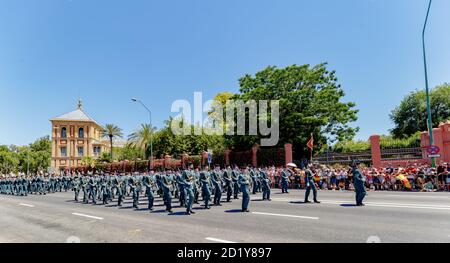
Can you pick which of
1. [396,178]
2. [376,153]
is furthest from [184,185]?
[376,153]

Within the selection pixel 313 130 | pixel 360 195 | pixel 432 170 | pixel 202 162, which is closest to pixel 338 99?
pixel 313 130

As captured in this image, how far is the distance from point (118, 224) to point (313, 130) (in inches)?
936

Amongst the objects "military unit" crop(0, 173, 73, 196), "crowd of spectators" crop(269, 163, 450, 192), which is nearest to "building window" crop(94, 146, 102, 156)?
"military unit" crop(0, 173, 73, 196)

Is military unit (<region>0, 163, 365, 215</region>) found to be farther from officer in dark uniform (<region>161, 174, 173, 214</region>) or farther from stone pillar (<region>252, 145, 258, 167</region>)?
stone pillar (<region>252, 145, 258, 167</region>)

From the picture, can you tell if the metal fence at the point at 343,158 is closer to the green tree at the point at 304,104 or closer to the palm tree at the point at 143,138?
the green tree at the point at 304,104

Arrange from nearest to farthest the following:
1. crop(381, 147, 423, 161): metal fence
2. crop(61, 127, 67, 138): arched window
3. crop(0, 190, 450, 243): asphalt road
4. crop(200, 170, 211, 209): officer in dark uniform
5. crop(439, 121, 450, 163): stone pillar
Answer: crop(0, 190, 450, 243): asphalt road < crop(200, 170, 211, 209): officer in dark uniform < crop(439, 121, 450, 163): stone pillar < crop(381, 147, 423, 161): metal fence < crop(61, 127, 67, 138): arched window

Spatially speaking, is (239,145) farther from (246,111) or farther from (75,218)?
(75,218)

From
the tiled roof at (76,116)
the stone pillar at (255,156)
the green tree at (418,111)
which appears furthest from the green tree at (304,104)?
the tiled roof at (76,116)

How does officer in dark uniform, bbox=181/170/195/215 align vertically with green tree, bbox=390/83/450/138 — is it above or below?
below

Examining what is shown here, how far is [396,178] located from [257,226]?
14161 mm

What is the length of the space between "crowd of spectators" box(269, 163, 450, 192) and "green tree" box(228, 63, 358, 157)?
7343 millimetres

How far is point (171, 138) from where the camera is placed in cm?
5038

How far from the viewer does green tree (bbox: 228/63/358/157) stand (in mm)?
31172
